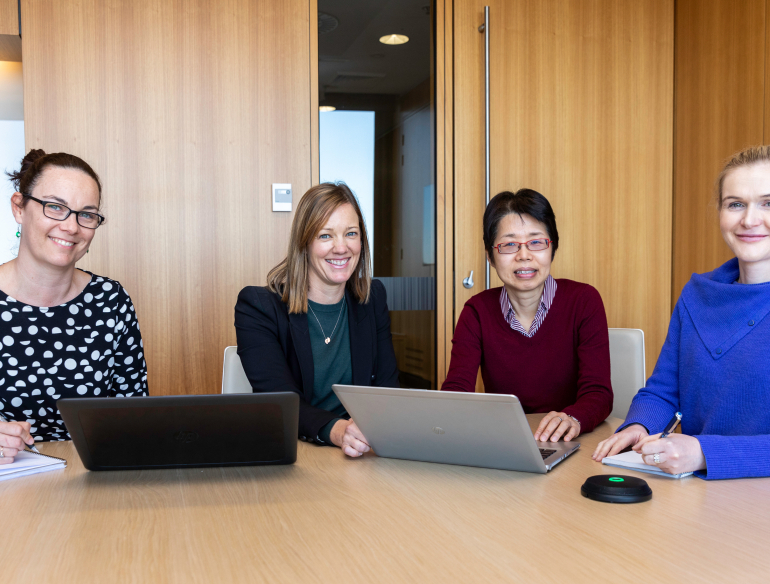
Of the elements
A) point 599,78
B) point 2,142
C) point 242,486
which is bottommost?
point 242,486

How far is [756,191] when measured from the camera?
152 centimetres

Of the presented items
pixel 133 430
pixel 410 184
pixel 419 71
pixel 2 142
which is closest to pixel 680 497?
pixel 133 430

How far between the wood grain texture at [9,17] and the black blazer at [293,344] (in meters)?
1.75

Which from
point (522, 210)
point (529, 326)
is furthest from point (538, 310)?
point (522, 210)

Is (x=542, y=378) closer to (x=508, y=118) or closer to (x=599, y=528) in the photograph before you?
(x=599, y=528)

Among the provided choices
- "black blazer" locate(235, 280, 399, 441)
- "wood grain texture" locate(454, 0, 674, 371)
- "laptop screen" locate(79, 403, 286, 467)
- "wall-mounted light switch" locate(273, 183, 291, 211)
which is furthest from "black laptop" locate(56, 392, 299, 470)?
"wood grain texture" locate(454, 0, 674, 371)

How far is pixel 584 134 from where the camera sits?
10.9 ft

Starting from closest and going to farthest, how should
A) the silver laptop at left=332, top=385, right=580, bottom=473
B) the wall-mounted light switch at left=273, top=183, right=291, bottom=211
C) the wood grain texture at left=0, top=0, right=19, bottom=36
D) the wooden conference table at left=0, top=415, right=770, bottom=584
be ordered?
the wooden conference table at left=0, top=415, right=770, bottom=584, the silver laptop at left=332, top=385, right=580, bottom=473, the wood grain texture at left=0, top=0, right=19, bottom=36, the wall-mounted light switch at left=273, top=183, right=291, bottom=211

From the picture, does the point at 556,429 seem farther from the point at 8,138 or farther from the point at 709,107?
the point at 8,138

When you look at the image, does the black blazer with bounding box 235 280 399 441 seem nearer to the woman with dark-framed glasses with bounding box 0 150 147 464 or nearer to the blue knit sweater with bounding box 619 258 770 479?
the woman with dark-framed glasses with bounding box 0 150 147 464

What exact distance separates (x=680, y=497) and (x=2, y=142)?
11.9ft

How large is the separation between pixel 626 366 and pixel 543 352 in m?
0.29

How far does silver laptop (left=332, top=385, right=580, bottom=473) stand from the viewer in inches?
46.7

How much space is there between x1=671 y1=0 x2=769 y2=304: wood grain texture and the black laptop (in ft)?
7.92
